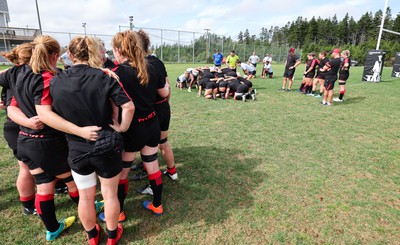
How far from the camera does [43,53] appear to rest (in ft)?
6.44

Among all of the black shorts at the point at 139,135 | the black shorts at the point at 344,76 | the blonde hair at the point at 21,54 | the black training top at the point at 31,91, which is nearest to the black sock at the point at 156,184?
the black shorts at the point at 139,135

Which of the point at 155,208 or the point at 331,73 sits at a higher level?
the point at 331,73

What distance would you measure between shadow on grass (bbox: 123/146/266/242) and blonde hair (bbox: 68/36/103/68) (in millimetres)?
1700

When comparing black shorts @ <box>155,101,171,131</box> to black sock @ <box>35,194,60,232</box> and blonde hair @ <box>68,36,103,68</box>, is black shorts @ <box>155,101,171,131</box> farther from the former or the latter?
black sock @ <box>35,194,60,232</box>

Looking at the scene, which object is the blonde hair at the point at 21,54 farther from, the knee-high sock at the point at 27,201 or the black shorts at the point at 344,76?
the black shorts at the point at 344,76

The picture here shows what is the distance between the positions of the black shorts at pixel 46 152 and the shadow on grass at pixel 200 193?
3.14 ft

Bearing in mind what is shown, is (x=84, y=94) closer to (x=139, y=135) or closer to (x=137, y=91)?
(x=137, y=91)

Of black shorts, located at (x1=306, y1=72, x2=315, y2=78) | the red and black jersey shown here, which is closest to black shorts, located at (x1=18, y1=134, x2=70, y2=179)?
the red and black jersey

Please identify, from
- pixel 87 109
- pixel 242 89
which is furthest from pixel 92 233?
pixel 242 89

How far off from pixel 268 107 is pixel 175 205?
5906 millimetres

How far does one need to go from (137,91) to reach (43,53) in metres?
0.79

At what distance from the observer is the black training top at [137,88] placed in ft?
7.02

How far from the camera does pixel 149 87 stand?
7.74 ft

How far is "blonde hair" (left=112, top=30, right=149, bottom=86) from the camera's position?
2.20 meters
